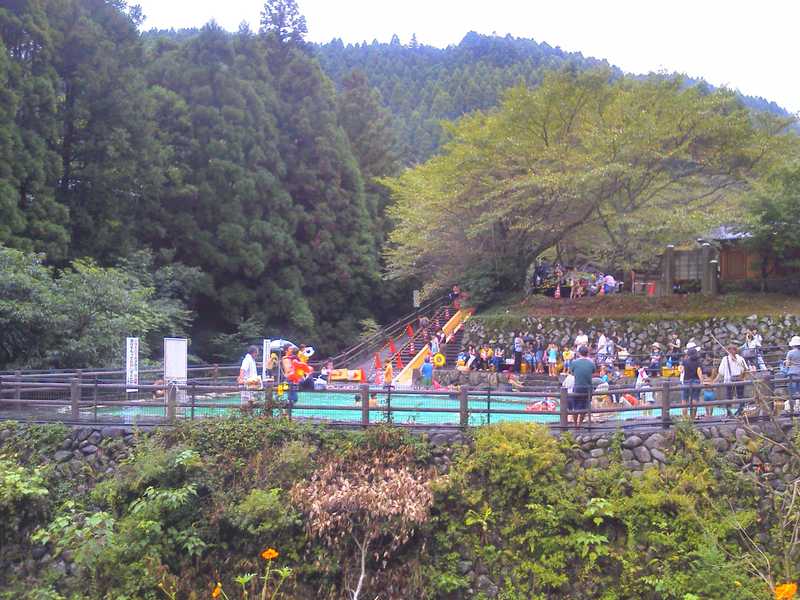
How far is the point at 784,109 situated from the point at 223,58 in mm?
80850

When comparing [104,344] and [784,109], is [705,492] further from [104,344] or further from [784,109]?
[784,109]

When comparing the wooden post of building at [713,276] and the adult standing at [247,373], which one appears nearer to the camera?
the adult standing at [247,373]

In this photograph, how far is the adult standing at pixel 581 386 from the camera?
526 inches

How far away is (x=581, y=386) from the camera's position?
1339cm

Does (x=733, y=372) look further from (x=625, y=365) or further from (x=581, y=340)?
(x=625, y=365)

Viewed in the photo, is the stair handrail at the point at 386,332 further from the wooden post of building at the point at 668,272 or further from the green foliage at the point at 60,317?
the wooden post of building at the point at 668,272

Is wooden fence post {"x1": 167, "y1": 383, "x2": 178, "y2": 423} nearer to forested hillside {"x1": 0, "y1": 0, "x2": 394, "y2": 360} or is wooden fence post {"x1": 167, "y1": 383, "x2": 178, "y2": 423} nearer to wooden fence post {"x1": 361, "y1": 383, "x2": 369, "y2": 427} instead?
wooden fence post {"x1": 361, "y1": 383, "x2": 369, "y2": 427}

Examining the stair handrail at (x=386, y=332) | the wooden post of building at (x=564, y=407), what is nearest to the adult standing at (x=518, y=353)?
the stair handrail at (x=386, y=332)

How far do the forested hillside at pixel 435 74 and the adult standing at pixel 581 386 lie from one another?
126ft

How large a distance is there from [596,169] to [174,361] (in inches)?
595

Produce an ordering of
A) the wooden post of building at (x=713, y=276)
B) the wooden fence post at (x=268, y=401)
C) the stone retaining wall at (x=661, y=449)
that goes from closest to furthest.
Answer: the stone retaining wall at (x=661, y=449)
the wooden fence post at (x=268, y=401)
the wooden post of building at (x=713, y=276)

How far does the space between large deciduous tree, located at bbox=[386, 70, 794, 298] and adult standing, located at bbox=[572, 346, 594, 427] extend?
12.4m

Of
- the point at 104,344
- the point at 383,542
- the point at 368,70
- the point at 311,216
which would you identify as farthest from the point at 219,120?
the point at 368,70

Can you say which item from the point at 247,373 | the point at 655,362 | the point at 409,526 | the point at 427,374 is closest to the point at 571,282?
the point at 655,362
